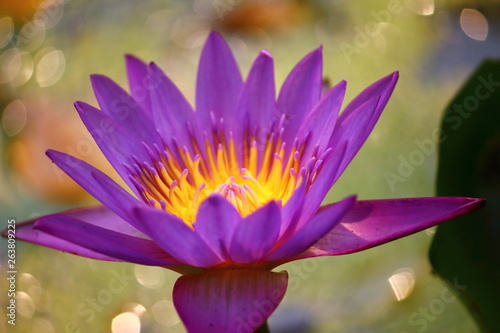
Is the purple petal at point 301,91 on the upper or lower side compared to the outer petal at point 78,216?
upper

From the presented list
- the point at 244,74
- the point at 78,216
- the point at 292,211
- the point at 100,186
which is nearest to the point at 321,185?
the point at 292,211

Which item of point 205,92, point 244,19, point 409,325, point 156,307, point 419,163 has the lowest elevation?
point 409,325

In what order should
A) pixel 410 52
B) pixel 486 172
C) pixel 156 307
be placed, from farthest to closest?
pixel 410 52 < pixel 156 307 < pixel 486 172

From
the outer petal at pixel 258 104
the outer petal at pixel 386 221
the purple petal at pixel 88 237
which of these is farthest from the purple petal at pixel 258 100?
the purple petal at pixel 88 237

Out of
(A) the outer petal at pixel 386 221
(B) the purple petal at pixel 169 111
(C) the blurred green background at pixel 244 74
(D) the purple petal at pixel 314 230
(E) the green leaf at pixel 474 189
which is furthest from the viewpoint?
(C) the blurred green background at pixel 244 74

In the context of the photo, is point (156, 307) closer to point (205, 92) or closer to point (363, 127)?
point (205, 92)

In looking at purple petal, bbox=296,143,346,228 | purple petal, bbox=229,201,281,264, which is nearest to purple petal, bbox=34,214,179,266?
purple petal, bbox=229,201,281,264

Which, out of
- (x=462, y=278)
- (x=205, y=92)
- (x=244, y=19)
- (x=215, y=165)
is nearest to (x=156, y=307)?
(x=215, y=165)

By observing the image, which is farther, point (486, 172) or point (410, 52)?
point (410, 52)

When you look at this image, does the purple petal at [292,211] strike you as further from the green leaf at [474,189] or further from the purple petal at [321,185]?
the green leaf at [474,189]
